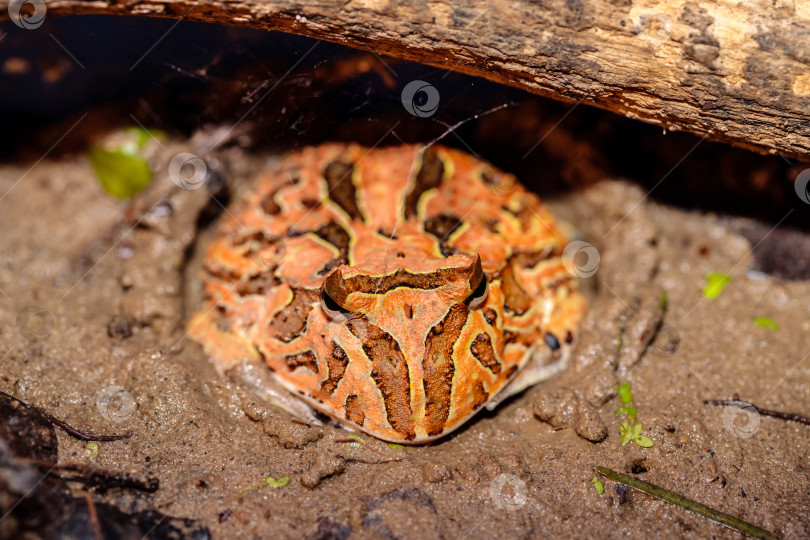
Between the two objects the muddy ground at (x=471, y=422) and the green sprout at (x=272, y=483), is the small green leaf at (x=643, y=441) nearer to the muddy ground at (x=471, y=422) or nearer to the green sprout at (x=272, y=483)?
the muddy ground at (x=471, y=422)

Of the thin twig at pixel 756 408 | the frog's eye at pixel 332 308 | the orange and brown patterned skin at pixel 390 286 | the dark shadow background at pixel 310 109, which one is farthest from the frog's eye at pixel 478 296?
the thin twig at pixel 756 408

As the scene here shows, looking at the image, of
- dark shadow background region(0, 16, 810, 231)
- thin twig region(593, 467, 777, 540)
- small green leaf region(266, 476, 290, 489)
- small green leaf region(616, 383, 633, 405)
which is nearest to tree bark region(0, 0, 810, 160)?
dark shadow background region(0, 16, 810, 231)

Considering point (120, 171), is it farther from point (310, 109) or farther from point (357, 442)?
point (357, 442)

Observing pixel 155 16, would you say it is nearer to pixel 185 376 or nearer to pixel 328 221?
pixel 328 221

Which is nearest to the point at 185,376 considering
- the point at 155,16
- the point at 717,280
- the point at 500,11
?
the point at 155,16

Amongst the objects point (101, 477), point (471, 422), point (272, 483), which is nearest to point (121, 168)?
point (101, 477)
